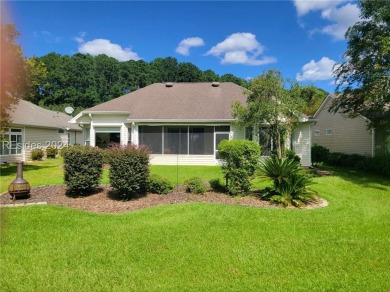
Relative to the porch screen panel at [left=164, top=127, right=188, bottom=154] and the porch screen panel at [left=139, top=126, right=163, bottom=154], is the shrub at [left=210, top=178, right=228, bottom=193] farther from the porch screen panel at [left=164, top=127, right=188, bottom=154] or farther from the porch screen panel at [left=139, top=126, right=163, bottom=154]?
the porch screen panel at [left=139, top=126, right=163, bottom=154]

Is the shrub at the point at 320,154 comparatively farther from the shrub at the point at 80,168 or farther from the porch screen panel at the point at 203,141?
the shrub at the point at 80,168

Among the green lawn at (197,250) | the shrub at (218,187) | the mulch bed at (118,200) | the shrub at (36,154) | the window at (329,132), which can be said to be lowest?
the green lawn at (197,250)

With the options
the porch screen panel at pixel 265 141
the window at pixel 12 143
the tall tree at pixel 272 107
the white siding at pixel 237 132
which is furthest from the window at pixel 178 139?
the window at pixel 12 143

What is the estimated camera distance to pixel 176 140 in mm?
18859

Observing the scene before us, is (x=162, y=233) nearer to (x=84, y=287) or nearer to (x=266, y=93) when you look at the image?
(x=84, y=287)

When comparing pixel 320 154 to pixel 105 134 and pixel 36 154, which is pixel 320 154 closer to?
pixel 105 134

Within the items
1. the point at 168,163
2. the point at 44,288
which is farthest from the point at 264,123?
the point at 44,288

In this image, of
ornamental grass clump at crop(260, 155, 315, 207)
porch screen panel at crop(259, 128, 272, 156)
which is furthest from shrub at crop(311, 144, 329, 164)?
ornamental grass clump at crop(260, 155, 315, 207)

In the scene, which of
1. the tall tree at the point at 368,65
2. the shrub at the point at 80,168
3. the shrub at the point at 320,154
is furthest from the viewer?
the shrub at the point at 320,154

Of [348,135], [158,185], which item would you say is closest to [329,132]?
[348,135]

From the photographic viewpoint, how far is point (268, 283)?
4.11 m

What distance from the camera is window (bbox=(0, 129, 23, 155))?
67.0 ft

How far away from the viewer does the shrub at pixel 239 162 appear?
29.6 feet

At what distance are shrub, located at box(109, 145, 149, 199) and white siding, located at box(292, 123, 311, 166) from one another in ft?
41.1
